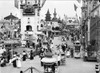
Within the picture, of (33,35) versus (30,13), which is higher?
(30,13)

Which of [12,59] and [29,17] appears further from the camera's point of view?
[29,17]

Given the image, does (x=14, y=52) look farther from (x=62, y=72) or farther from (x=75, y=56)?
(x=62, y=72)

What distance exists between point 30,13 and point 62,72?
30163mm

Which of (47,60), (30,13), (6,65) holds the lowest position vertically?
(6,65)

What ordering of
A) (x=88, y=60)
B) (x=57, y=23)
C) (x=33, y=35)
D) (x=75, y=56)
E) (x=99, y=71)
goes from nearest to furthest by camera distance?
1. (x=99, y=71)
2. (x=88, y=60)
3. (x=75, y=56)
4. (x=33, y=35)
5. (x=57, y=23)

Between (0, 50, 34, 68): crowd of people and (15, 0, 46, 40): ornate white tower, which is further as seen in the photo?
(15, 0, 46, 40): ornate white tower

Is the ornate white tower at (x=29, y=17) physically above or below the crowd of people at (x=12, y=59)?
above

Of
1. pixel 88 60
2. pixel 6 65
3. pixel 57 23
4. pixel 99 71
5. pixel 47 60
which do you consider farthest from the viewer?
pixel 57 23

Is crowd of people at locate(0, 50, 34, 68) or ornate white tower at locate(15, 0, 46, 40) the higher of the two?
ornate white tower at locate(15, 0, 46, 40)

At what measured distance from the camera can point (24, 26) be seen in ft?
153

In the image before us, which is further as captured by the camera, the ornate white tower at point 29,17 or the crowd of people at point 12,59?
the ornate white tower at point 29,17

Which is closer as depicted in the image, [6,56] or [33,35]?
[6,56]

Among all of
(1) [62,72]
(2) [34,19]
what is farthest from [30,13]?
(1) [62,72]

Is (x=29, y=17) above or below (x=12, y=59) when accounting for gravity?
above
